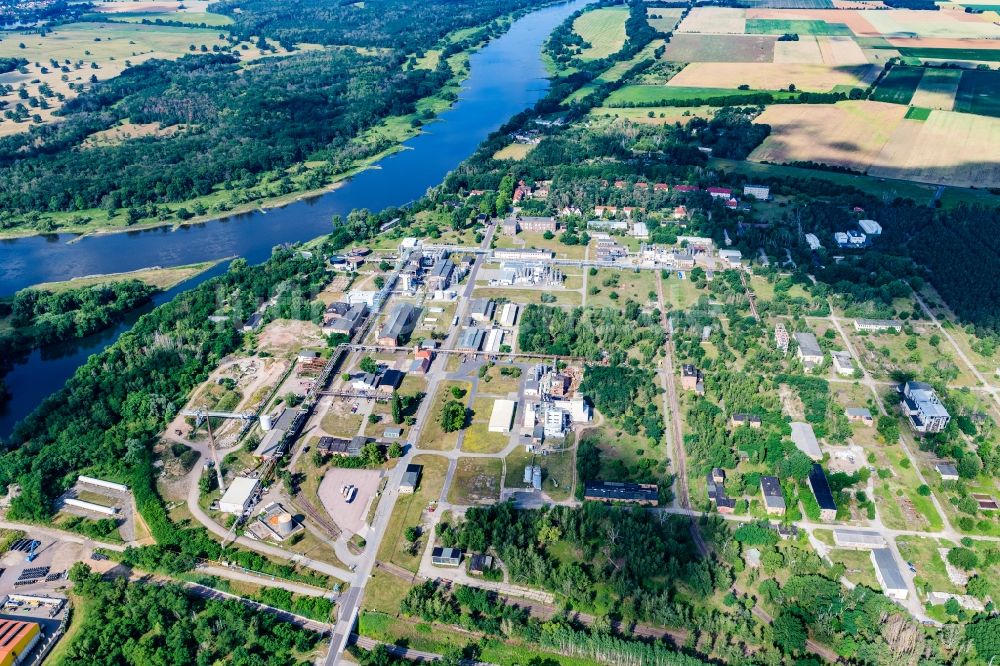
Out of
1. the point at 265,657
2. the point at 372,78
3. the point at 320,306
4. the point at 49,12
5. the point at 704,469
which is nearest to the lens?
the point at 265,657

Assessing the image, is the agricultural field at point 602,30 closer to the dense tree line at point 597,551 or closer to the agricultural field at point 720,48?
the agricultural field at point 720,48

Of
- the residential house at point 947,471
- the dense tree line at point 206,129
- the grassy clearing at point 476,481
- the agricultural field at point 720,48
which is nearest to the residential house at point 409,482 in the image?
the grassy clearing at point 476,481

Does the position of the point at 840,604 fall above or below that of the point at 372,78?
below

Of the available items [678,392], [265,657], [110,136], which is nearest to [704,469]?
[678,392]

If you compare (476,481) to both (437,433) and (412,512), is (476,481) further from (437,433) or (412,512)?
(437,433)

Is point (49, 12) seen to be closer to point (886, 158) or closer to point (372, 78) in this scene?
point (372, 78)

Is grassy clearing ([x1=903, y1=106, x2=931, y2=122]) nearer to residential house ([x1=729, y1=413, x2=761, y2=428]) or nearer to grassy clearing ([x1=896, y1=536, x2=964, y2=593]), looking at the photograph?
residential house ([x1=729, y1=413, x2=761, y2=428])
